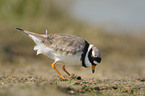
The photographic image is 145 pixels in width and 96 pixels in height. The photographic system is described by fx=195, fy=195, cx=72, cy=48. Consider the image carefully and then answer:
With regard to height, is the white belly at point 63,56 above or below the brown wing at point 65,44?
below

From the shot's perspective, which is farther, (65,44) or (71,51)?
(65,44)

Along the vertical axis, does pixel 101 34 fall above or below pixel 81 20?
below

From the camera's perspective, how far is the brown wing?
4.61 metres

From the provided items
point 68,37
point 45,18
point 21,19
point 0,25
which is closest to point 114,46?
point 45,18

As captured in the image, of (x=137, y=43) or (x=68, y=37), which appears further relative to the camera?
(x=137, y=43)

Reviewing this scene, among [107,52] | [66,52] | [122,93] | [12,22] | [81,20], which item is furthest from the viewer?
[81,20]

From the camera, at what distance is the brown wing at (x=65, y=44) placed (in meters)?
4.61

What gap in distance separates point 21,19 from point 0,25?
5.30ft

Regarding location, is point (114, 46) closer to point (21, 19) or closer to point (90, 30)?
point (90, 30)

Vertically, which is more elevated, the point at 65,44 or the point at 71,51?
the point at 65,44

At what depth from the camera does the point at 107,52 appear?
470 inches

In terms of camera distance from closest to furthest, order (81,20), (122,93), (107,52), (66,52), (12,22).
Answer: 1. (122,93)
2. (66,52)
3. (107,52)
4. (12,22)
5. (81,20)

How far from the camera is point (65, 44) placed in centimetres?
469

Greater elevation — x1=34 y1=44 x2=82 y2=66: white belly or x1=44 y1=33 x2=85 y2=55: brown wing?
x1=44 y1=33 x2=85 y2=55: brown wing
